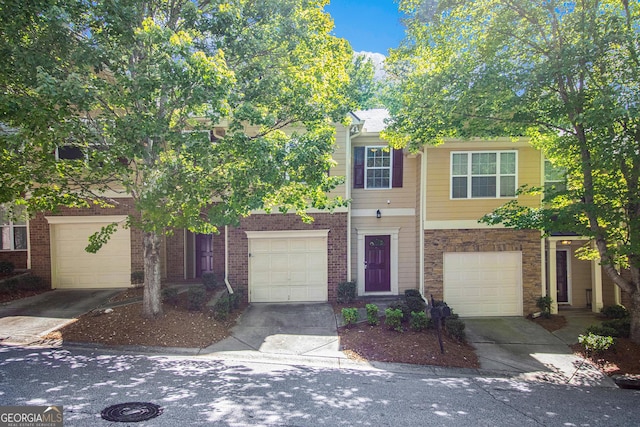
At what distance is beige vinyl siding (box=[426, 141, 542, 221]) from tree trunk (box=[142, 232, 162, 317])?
310 inches

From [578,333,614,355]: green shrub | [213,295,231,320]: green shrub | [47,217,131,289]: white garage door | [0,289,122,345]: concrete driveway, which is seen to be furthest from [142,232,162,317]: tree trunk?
[578,333,614,355]: green shrub

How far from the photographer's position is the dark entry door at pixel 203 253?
15.0m

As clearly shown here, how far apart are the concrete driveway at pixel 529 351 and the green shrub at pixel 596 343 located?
0.42 meters

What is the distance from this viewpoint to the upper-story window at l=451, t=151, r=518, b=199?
1245 centimetres

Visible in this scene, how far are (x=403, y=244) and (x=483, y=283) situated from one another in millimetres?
2779

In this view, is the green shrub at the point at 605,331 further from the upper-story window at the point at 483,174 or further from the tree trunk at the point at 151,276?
the tree trunk at the point at 151,276

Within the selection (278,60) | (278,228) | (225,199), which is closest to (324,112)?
(278,60)

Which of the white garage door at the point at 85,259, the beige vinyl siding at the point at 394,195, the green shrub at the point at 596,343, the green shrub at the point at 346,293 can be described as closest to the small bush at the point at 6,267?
the white garage door at the point at 85,259

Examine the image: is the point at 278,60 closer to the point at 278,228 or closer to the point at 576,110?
the point at 278,228

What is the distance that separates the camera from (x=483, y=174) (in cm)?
1252

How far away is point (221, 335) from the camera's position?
31.6 feet

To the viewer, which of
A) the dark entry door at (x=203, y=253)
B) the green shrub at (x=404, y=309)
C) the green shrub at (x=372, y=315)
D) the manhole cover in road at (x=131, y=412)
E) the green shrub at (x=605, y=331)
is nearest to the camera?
the manhole cover in road at (x=131, y=412)

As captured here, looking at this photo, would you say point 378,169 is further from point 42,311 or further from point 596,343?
point 42,311

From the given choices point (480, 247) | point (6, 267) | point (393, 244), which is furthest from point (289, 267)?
point (6, 267)
